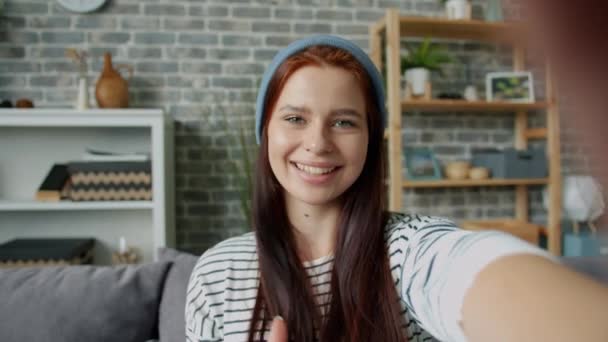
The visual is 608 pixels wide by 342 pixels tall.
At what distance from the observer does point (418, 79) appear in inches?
106

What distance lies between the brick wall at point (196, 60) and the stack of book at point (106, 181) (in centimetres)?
40

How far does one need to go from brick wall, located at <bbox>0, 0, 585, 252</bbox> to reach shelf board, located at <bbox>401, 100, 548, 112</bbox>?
6.1 inches

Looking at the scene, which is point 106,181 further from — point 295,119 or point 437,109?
point 437,109

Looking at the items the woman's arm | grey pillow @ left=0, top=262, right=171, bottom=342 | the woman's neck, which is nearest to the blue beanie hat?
the woman's neck

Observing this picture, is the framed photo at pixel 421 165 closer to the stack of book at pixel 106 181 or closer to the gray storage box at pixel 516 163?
the gray storage box at pixel 516 163

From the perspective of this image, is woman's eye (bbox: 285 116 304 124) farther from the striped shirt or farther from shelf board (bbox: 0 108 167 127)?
shelf board (bbox: 0 108 167 127)

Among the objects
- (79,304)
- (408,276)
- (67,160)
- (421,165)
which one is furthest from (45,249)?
(421,165)

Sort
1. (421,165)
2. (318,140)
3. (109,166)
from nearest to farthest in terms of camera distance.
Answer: (318,140), (109,166), (421,165)

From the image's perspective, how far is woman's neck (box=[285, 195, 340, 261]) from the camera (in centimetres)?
107

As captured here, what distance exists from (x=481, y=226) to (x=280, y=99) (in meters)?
2.23

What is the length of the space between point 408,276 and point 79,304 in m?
0.98

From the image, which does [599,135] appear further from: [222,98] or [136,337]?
[222,98]

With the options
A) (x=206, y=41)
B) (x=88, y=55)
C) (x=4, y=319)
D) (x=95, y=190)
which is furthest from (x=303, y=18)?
(x=4, y=319)

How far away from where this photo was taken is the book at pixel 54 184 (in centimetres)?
229
